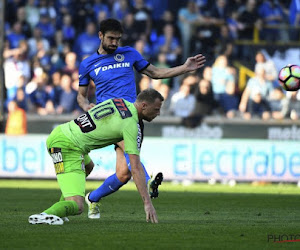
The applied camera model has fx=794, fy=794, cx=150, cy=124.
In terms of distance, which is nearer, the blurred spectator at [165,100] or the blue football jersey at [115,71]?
the blue football jersey at [115,71]

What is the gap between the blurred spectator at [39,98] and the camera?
19453 millimetres

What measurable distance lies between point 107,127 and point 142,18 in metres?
13.1

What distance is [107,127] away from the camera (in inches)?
318

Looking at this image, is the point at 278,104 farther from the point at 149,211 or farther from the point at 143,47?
the point at 149,211

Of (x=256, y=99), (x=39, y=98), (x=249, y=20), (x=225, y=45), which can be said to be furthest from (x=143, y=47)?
(x=256, y=99)

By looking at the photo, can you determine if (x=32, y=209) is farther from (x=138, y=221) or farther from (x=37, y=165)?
(x=37, y=165)

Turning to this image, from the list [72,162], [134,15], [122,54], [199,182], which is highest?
[134,15]

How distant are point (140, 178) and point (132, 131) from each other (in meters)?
0.47

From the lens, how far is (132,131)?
790cm

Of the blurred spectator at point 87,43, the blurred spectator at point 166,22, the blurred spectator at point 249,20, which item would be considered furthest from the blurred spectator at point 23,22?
the blurred spectator at point 249,20

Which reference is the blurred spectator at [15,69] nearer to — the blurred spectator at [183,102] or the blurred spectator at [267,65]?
the blurred spectator at [183,102]

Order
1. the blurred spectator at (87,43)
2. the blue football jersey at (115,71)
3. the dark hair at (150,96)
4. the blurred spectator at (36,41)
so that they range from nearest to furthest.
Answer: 1. the dark hair at (150,96)
2. the blue football jersey at (115,71)
3. the blurred spectator at (87,43)
4. the blurred spectator at (36,41)

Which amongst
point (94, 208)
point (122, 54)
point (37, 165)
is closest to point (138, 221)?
point (94, 208)

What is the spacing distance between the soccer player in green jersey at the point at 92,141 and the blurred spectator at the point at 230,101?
1133 centimetres
